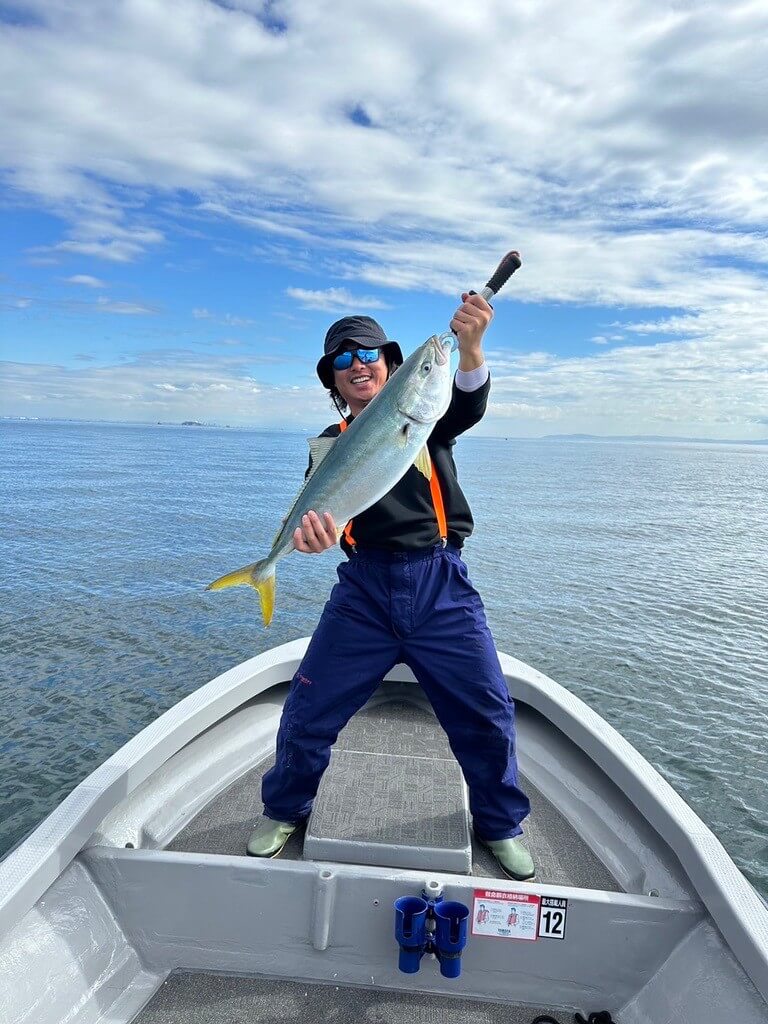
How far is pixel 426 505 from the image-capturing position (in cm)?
388

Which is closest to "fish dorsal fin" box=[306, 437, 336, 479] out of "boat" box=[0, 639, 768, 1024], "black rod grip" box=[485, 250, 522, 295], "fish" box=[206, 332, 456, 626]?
"fish" box=[206, 332, 456, 626]

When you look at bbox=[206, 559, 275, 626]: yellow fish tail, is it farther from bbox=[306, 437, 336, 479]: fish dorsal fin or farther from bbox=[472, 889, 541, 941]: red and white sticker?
bbox=[472, 889, 541, 941]: red and white sticker

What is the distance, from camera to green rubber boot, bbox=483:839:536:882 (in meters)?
3.73

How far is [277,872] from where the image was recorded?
339cm

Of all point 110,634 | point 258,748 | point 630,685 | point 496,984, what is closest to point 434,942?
point 496,984

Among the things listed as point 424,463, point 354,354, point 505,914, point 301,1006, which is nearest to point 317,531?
point 424,463

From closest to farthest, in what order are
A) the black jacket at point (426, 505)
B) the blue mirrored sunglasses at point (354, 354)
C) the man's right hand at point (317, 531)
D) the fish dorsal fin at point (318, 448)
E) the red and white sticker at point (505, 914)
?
1. the red and white sticker at point (505, 914)
2. the man's right hand at point (317, 531)
3. the fish dorsal fin at point (318, 448)
4. the black jacket at point (426, 505)
5. the blue mirrored sunglasses at point (354, 354)

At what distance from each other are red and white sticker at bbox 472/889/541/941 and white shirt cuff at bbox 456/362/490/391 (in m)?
2.62

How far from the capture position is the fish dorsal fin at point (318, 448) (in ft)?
12.0

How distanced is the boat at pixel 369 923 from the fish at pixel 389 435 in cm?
183

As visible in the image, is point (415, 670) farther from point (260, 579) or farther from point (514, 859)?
point (514, 859)

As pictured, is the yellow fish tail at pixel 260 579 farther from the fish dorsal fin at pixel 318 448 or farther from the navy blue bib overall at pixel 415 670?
the fish dorsal fin at pixel 318 448

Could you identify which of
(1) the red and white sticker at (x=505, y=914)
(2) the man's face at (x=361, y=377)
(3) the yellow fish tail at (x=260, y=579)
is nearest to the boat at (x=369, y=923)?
(1) the red and white sticker at (x=505, y=914)

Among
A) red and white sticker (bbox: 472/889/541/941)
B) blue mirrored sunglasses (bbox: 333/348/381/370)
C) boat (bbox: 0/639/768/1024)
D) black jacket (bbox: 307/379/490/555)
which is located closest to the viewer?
boat (bbox: 0/639/768/1024)
